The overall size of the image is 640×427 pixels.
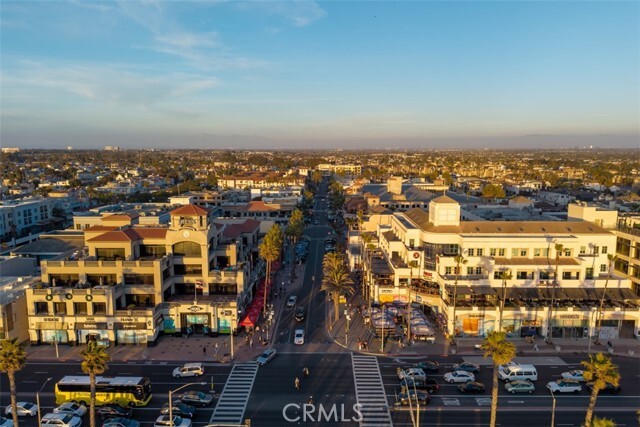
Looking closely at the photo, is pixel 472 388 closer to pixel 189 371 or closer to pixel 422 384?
pixel 422 384

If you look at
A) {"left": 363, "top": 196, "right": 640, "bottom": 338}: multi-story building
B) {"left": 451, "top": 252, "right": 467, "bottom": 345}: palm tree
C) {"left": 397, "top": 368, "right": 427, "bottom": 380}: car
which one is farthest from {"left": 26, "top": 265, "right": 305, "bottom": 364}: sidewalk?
{"left": 451, "top": 252, "right": 467, "bottom": 345}: palm tree

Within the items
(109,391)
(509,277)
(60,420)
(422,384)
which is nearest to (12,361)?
(60,420)

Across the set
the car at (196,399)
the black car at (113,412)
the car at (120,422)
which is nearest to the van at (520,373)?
the car at (196,399)

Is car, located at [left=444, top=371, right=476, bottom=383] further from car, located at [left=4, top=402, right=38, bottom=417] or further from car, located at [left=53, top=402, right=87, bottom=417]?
car, located at [left=4, top=402, right=38, bottom=417]

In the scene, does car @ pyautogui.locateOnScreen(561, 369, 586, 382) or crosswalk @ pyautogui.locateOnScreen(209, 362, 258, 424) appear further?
car @ pyautogui.locateOnScreen(561, 369, 586, 382)

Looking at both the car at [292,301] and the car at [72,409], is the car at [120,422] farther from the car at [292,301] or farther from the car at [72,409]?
the car at [292,301]
